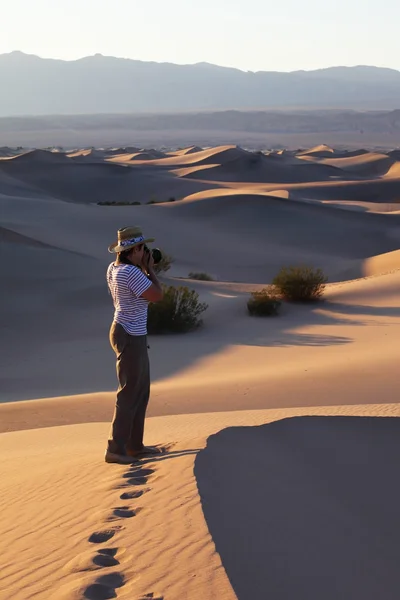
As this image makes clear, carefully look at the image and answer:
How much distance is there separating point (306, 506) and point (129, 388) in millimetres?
2011

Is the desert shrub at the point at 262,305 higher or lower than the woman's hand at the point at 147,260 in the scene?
lower

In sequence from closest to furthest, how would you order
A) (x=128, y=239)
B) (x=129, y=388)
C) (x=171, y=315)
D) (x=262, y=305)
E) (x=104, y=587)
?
(x=104, y=587) → (x=128, y=239) → (x=129, y=388) → (x=171, y=315) → (x=262, y=305)

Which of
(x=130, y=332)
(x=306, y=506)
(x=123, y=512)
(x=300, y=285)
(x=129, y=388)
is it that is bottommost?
(x=300, y=285)

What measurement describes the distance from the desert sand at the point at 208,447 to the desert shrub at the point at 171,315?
340mm

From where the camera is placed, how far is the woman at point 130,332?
21.7ft

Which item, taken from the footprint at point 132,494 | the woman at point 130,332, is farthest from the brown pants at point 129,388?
the footprint at point 132,494

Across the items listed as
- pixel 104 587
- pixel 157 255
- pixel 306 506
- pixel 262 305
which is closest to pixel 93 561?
pixel 104 587

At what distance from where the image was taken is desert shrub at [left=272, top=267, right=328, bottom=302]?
744 inches

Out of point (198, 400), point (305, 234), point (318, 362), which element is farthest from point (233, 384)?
point (305, 234)

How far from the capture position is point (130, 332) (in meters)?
6.73

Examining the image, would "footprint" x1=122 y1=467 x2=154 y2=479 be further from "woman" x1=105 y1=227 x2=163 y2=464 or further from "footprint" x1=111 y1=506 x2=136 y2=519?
"footprint" x1=111 y1=506 x2=136 y2=519

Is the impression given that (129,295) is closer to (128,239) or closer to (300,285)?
(128,239)

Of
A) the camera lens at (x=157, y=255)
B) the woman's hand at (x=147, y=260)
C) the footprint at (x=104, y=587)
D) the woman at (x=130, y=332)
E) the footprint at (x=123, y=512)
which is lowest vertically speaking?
the footprint at (x=123, y=512)

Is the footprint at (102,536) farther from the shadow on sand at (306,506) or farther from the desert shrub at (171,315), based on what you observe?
the desert shrub at (171,315)
